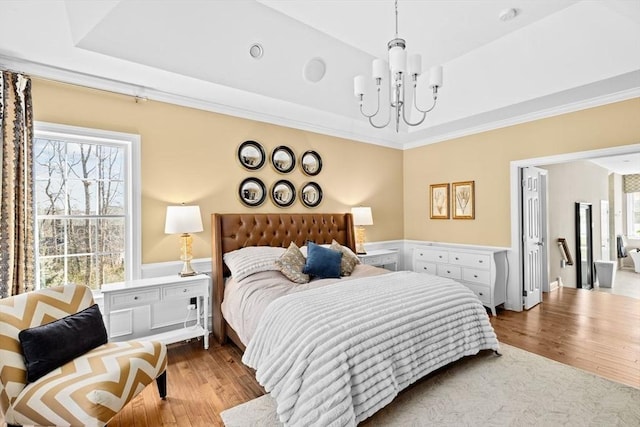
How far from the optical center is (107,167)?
10.3ft

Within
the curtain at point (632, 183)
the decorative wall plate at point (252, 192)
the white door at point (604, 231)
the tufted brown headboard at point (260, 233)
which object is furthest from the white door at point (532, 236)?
the curtain at point (632, 183)

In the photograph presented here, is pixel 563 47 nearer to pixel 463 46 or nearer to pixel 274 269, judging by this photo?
Answer: pixel 463 46

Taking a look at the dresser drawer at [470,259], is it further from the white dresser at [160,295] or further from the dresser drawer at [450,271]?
the white dresser at [160,295]

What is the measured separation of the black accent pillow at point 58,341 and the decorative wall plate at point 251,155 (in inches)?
88.0

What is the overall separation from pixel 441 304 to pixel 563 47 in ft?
9.56

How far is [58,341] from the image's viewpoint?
1887mm

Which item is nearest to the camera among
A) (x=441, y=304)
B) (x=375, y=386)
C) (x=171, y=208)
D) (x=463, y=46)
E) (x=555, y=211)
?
(x=375, y=386)

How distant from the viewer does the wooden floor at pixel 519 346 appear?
216 centimetres

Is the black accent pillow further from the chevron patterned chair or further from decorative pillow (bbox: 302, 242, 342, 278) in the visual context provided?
decorative pillow (bbox: 302, 242, 342, 278)

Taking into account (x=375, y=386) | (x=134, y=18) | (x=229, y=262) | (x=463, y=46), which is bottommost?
(x=375, y=386)

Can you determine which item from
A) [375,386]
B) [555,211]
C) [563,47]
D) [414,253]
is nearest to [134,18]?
[375,386]

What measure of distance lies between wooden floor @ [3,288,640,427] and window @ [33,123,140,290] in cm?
114

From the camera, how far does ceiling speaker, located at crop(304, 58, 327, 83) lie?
352 cm

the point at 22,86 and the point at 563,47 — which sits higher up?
the point at 563,47
